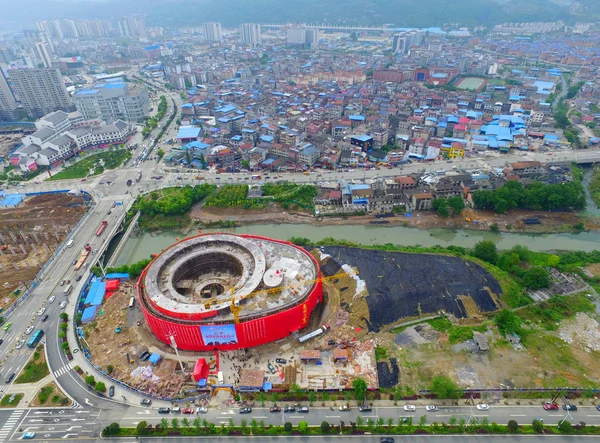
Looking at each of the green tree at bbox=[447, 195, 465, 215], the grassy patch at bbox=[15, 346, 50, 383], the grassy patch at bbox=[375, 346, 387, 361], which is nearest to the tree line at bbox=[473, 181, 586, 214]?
the green tree at bbox=[447, 195, 465, 215]

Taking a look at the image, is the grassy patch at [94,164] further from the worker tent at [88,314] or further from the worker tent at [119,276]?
the worker tent at [88,314]

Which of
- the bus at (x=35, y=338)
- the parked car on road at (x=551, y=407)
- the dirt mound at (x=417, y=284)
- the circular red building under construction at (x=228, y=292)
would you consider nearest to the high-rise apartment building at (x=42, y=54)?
the bus at (x=35, y=338)

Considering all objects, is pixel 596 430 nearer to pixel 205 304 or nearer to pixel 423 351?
pixel 423 351

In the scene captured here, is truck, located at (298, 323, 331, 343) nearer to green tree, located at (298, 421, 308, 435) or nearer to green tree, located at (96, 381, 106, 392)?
green tree, located at (298, 421, 308, 435)

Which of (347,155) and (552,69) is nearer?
(347,155)

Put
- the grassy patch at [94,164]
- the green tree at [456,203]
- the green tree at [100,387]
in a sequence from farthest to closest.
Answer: the grassy patch at [94,164] → the green tree at [456,203] → the green tree at [100,387]

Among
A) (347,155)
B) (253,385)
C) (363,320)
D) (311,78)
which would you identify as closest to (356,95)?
(311,78)

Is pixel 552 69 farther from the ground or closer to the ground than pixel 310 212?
farther from the ground
